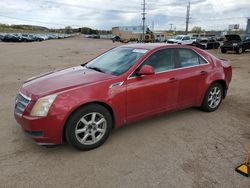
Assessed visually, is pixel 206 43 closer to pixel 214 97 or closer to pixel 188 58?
pixel 214 97

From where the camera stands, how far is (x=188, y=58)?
4684mm

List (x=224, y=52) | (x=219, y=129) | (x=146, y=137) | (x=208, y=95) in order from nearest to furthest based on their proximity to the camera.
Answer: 1. (x=146, y=137)
2. (x=219, y=129)
3. (x=208, y=95)
4. (x=224, y=52)

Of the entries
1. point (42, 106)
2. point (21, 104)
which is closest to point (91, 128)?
point (42, 106)

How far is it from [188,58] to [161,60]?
2.39ft

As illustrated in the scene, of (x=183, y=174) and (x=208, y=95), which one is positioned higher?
(x=208, y=95)

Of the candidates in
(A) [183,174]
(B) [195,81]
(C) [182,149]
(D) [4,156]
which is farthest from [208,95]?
(D) [4,156]

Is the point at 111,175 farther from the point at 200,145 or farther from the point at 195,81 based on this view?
→ the point at 195,81

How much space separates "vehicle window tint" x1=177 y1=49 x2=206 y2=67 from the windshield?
82 centimetres

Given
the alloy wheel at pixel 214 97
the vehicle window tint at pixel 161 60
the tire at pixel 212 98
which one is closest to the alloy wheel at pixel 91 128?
the vehicle window tint at pixel 161 60

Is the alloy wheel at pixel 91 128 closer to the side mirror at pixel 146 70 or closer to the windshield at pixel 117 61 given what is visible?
the windshield at pixel 117 61

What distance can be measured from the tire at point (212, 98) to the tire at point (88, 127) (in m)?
2.36

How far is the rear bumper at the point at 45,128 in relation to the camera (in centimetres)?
321

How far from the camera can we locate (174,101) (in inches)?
173

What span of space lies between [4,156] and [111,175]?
164 cm
